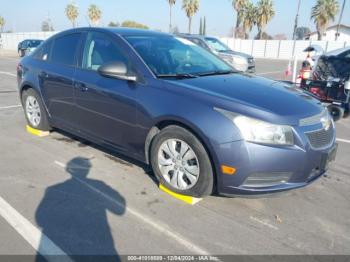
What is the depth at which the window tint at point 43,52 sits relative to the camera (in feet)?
17.0

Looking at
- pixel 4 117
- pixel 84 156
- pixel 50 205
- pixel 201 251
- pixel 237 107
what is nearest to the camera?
pixel 201 251

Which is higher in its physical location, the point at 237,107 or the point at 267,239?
the point at 237,107

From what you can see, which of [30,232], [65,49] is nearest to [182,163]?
[30,232]

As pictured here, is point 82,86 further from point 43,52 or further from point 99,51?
point 43,52

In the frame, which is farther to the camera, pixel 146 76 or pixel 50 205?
pixel 146 76

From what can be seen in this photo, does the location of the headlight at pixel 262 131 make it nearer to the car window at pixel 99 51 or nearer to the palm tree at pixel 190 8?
the car window at pixel 99 51

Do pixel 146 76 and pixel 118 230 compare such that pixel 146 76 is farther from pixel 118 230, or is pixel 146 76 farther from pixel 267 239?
pixel 267 239

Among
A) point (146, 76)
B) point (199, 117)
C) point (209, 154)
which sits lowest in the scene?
point (209, 154)

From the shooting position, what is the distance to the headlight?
2998 millimetres

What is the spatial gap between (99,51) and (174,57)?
0.97 metres

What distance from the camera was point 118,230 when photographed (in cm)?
293

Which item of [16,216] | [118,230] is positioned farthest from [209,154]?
[16,216]

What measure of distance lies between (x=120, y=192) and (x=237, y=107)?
1.55 meters

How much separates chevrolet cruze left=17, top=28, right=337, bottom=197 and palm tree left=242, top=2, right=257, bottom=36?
161 ft
